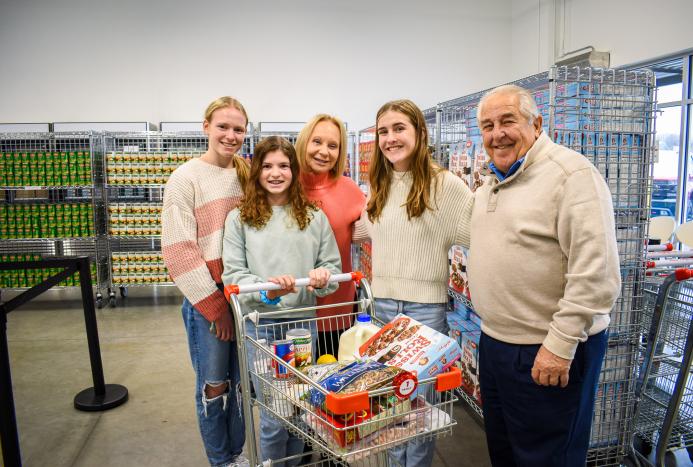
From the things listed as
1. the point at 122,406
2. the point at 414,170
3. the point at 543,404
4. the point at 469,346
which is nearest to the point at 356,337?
the point at 543,404

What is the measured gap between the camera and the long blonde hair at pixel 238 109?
234 cm

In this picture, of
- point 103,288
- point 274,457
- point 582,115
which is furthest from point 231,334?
point 103,288

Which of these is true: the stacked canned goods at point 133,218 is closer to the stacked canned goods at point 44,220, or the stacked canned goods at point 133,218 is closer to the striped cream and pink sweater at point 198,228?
the stacked canned goods at point 44,220

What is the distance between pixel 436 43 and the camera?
29.1ft

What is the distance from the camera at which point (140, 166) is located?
6.34 meters

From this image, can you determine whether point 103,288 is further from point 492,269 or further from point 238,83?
point 492,269

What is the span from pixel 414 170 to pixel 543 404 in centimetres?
107

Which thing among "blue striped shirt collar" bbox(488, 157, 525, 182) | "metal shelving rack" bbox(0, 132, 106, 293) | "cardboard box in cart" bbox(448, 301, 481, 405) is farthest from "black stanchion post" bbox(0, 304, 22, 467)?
"metal shelving rack" bbox(0, 132, 106, 293)

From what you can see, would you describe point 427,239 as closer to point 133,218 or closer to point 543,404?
point 543,404

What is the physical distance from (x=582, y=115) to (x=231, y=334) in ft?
6.62

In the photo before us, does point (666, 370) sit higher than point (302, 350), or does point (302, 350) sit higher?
point (302, 350)

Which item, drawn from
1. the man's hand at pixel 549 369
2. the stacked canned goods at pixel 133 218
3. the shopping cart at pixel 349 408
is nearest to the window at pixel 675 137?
the man's hand at pixel 549 369

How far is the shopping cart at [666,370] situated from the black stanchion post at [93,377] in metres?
3.49

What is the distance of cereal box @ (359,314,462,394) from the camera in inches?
61.9
